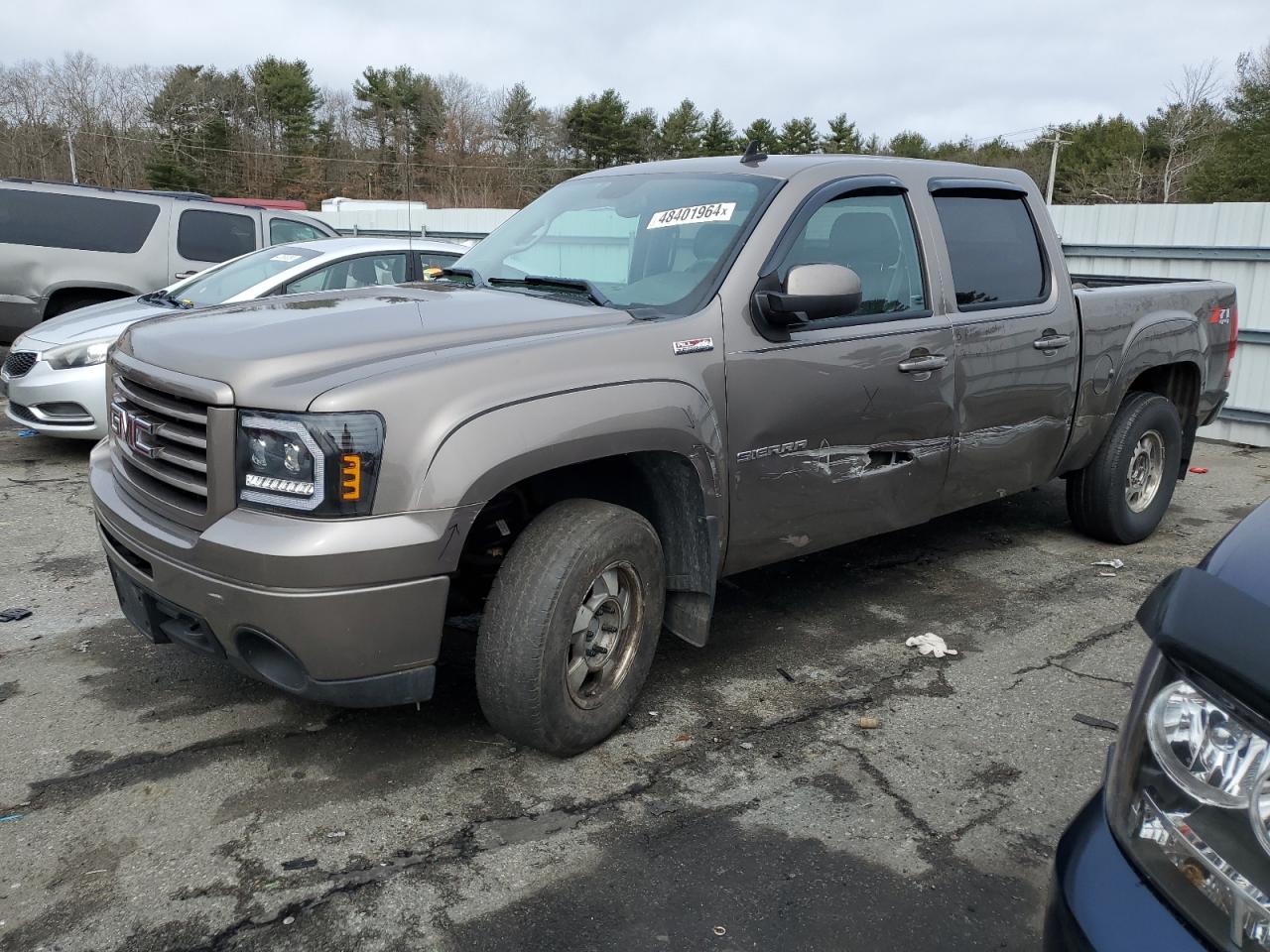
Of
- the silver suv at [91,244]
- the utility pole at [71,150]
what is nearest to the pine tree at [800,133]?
the utility pole at [71,150]

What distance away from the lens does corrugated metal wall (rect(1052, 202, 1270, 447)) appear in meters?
9.43

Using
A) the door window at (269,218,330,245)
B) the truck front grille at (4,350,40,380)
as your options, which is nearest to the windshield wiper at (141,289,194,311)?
the truck front grille at (4,350,40,380)

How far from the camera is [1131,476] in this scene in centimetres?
589

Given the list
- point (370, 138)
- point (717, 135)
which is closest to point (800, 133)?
point (717, 135)

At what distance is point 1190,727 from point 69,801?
2959 millimetres

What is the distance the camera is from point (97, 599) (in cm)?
471

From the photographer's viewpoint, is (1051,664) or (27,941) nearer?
(27,941)

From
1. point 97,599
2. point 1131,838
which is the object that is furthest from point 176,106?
point 1131,838

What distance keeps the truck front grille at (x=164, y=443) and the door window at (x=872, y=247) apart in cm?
217

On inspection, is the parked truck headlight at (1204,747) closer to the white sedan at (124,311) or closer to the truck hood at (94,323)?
the white sedan at (124,311)

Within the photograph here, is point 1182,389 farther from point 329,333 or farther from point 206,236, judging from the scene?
point 206,236

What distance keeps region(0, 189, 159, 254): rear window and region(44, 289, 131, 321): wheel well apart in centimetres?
41

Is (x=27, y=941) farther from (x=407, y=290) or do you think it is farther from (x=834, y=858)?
(x=407, y=290)

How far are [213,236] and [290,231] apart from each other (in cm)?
84
